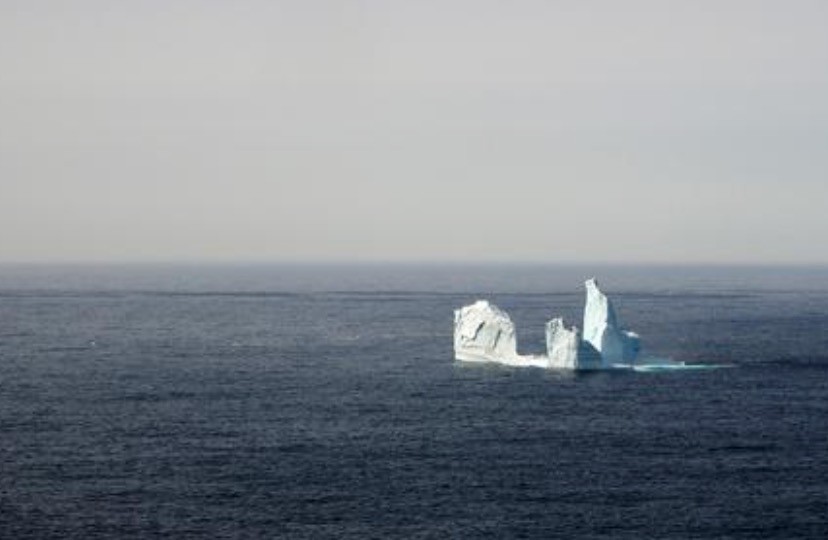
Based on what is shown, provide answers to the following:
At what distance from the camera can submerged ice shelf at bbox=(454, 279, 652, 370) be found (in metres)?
118

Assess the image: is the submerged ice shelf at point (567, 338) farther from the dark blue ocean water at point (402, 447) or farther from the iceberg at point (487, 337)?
the dark blue ocean water at point (402, 447)

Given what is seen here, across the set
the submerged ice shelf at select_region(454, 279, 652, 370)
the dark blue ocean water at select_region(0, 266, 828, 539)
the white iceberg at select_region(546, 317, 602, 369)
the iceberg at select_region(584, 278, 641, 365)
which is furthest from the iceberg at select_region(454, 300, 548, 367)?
the iceberg at select_region(584, 278, 641, 365)

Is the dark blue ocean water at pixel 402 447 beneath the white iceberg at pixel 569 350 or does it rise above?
beneath

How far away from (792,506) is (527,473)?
14.4 meters

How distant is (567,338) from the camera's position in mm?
118562

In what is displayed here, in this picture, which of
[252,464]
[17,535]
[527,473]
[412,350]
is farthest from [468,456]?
[412,350]

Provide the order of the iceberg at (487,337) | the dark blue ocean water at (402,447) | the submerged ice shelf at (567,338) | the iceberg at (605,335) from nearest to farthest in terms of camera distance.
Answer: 1. the dark blue ocean water at (402,447)
2. the iceberg at (605,335)
3. the submerged ice shelf at (567,338)
4. the iceberg at (487,337)

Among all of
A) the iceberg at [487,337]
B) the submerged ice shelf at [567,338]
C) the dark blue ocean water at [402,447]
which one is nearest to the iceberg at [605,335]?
the submerged ice shelf at [567,338]

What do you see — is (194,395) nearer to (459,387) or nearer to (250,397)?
(250,397)

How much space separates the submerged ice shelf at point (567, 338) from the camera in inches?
4641

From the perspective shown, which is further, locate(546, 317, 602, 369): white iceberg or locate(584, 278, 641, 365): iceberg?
locate(546, 317, 602, 369): white iceberg

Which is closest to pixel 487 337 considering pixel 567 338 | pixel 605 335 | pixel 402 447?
pixel 567 338

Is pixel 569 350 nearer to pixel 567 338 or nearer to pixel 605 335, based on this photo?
pixel 567 338

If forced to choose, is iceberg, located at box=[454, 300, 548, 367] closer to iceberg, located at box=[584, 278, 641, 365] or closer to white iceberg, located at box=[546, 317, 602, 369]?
white iceberg, located at box=[546, 317, 602, 369]
